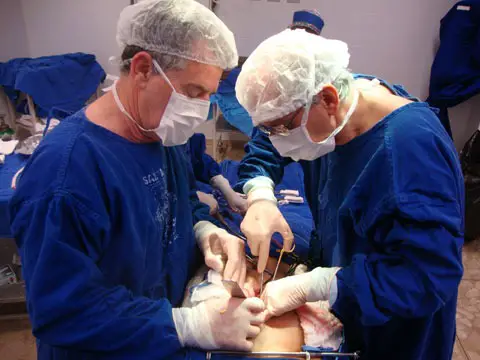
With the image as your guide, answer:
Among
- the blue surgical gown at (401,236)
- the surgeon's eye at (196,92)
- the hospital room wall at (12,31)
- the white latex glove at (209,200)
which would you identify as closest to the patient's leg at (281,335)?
the blue surgical gown at (401,236)

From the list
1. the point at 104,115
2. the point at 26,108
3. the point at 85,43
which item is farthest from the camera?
the point at 85,43

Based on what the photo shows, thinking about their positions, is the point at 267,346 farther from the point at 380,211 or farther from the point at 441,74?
the point at 441,74

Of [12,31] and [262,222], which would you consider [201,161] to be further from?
[12,31]

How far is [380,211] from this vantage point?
100cm

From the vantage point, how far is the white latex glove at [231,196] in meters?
1.98

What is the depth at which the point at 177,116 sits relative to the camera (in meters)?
1.19

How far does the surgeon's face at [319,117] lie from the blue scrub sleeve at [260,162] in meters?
0.48

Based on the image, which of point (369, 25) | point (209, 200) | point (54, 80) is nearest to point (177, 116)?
point (209, 200)

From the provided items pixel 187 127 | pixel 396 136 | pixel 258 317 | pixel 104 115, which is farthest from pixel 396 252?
pixel 104 115

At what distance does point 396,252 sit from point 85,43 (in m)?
3.98

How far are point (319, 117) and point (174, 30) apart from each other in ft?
1.60

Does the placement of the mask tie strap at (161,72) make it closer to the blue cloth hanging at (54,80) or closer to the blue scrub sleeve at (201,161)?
the blue scrub sleeve at (201,161)

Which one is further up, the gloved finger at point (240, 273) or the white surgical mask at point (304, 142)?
the white surgical mask at point (304, 142)

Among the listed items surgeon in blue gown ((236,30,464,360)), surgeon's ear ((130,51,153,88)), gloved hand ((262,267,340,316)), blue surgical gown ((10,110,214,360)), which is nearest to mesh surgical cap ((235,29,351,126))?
surgeon in blue gown ((236,30,464,360))
